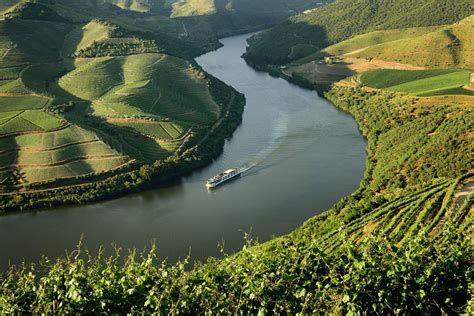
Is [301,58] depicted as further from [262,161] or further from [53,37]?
[262,161]

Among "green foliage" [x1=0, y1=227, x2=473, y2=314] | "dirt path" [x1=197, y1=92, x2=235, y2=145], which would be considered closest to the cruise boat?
"dirt path" [x1=197, y1=92, x2=235, y2=145]

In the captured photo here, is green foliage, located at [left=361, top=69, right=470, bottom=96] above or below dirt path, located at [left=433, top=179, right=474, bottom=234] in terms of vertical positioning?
above

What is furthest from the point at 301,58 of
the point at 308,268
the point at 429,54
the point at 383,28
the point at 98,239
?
the point at 308,268

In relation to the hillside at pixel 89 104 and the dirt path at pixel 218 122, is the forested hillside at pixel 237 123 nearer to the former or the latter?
the hillside at pixel 89 104

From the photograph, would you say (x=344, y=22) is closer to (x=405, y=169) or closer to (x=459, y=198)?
(x=405, y=169)

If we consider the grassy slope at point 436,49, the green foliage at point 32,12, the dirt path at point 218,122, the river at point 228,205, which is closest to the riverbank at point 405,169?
the river at point 228,205

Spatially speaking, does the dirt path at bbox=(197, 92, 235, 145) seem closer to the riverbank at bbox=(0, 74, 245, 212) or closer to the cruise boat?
the riverbank at bbox=(0, 74, 245, 212)
